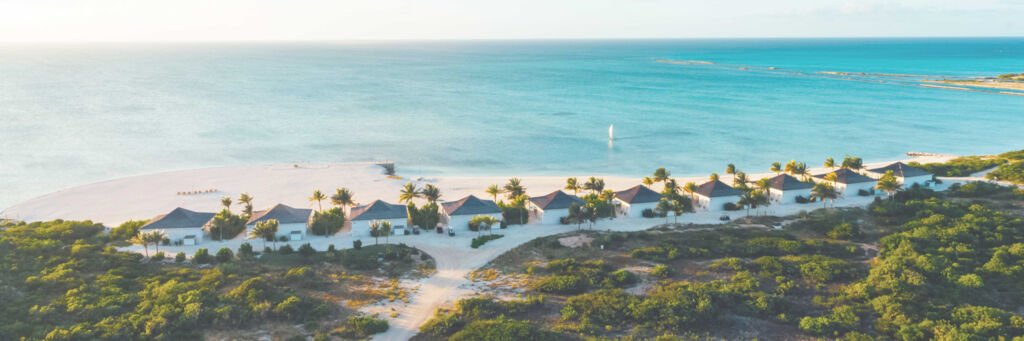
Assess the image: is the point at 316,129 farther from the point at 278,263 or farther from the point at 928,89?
the point at 928,89

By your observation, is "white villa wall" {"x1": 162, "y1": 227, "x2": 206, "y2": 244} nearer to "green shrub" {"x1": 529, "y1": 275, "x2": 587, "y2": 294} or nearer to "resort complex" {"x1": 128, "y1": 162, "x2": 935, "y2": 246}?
"resort complex" {"x1": 128, "y1": 162, "x2": 935, "y2": 246}

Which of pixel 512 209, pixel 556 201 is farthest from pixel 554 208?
pixel 512 209

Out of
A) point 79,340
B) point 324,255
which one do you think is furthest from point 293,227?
point 79,340

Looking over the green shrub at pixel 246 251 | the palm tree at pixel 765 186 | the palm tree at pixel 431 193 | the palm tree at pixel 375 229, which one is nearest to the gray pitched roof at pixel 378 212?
the palm tree at pixel 375 229

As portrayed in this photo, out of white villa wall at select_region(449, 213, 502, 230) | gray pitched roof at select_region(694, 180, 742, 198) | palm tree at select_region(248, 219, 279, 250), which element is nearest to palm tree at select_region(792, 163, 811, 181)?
gray pitched roof at select_region(694, 180, 742, 198)

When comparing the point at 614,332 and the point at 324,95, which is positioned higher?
the point at 324,95

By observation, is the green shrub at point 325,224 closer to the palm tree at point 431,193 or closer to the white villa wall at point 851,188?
the palm tree at point 431,193
